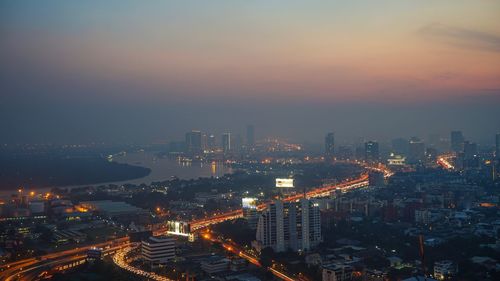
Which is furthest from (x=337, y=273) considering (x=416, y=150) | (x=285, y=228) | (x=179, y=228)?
(x=416, y=150)

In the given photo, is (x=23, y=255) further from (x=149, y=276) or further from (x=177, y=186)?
(x=177, y=186)

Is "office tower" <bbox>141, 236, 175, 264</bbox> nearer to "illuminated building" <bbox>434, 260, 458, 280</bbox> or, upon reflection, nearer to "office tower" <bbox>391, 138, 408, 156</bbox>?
"illuminated building" <bbox>434, 260, 458, 280</bbox>

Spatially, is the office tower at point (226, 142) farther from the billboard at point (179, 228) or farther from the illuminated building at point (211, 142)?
the billboard at point (179, 228)

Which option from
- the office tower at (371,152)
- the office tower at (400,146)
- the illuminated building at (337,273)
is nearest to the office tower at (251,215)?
the illuminated building at (337,273)

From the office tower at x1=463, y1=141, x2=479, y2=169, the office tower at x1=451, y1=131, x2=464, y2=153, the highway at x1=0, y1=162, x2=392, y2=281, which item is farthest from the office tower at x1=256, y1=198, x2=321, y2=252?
the office tower at x1=451, y1=131, x2=464, y2=153

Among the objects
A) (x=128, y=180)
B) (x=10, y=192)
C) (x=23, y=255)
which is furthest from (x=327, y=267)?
(x=128, y=180)

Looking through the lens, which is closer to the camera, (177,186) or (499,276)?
(499,276)
